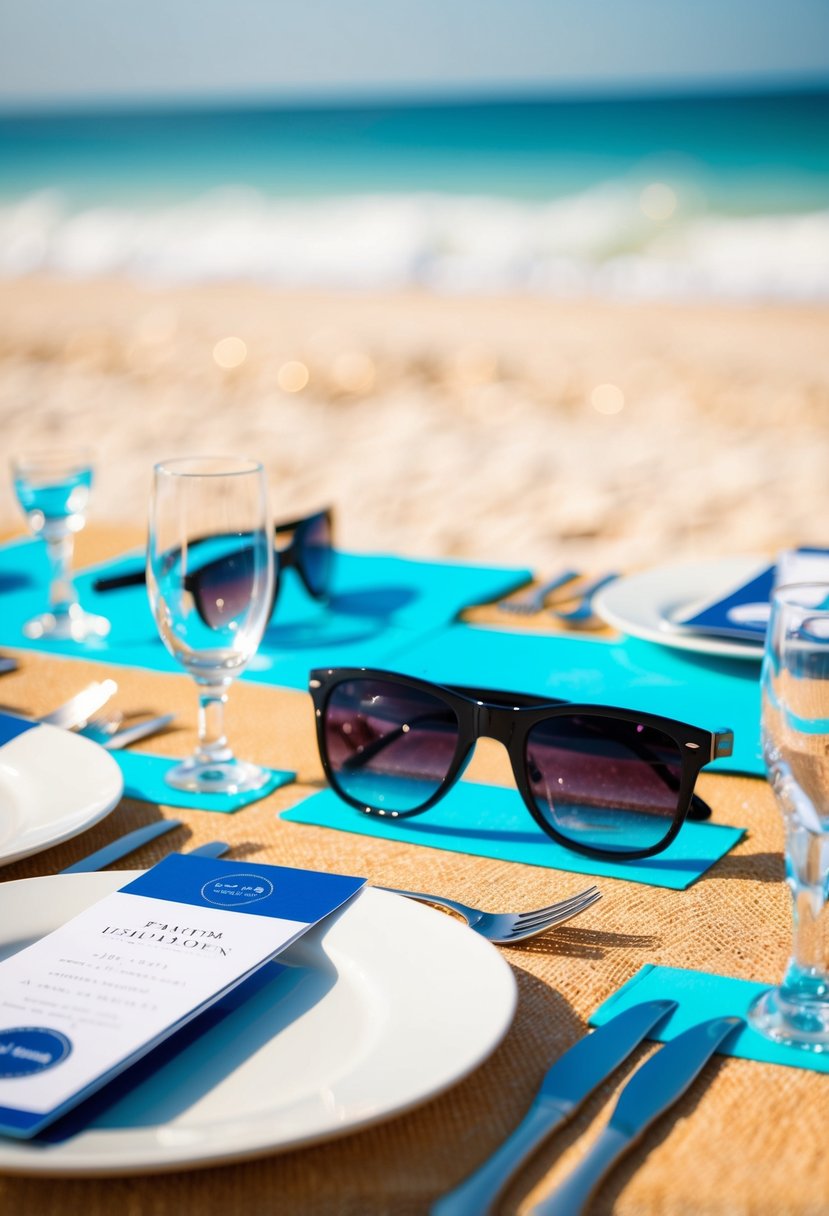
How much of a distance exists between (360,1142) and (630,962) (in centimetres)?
23

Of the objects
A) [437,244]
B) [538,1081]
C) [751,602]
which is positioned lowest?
[538,1081]

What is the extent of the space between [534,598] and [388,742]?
603mm

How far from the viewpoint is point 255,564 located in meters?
1.03

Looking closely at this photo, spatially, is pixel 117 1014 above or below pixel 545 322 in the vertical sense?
below

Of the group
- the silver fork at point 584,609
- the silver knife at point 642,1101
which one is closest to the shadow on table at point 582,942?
the silver knife at point 642,1101

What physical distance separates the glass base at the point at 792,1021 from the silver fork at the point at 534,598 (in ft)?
2.90

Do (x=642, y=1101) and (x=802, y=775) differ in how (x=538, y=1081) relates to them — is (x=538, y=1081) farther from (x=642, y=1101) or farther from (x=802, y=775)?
(x=802, y=775)

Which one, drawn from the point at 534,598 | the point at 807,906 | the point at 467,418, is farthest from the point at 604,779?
the point at 467,418

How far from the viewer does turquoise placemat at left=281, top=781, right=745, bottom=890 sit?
2.92 ft

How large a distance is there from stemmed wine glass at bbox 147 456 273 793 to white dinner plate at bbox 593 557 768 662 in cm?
47

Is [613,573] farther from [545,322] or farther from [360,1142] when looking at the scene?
[545,322]

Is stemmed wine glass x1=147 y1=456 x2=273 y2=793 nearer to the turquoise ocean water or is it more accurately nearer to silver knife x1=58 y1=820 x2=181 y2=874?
silver knife x1=58 y1=820 x2=181 y2=874

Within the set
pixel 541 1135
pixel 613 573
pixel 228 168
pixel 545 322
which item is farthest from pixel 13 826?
pixel 228 168

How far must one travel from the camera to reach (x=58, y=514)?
1527 mm
